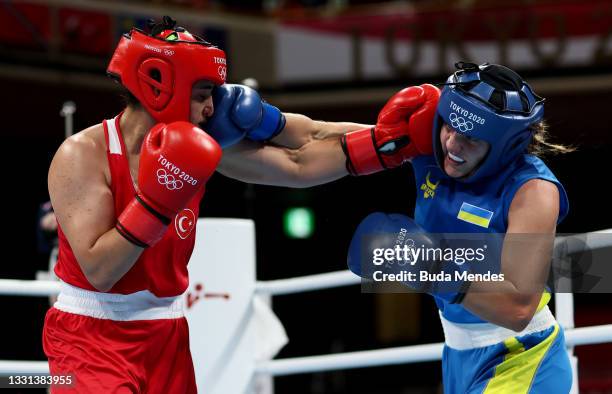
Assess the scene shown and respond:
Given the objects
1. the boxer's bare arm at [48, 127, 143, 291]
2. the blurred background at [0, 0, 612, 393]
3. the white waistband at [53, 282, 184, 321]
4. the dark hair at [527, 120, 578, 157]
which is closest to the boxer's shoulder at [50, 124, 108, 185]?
the boxer's bare arm at [48, 127, 143, 291]

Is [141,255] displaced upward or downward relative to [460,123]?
downward

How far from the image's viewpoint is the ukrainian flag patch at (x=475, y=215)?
254 cm

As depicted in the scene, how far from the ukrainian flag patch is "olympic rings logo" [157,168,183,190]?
0.79m

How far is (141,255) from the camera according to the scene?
8.22 feet

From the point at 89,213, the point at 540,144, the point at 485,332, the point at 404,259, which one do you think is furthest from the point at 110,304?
the point at 540,144

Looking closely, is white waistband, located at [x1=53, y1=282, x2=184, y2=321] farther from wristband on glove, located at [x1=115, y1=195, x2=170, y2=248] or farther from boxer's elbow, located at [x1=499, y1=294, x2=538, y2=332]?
boxer's elbow, located at [x1=499, y1=294, x2=538, y2=332]

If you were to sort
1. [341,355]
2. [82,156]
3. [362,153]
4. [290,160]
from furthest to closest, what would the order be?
[341,355] → [290,160] → [362,153] → [82,156]

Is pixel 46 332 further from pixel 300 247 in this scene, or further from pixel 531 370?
pixel 300 247

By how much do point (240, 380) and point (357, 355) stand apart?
1.63 feet

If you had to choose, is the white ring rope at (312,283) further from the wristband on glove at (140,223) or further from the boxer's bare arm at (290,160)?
the wristband on glove at (140,223)

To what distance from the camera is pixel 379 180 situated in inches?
378

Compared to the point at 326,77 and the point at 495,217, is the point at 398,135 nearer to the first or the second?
the point at 495,217

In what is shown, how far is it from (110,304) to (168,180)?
0.41 metres

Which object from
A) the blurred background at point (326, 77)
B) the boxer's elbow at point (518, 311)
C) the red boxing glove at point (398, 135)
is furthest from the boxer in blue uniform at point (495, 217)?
the blurred background at point (326, 77)
